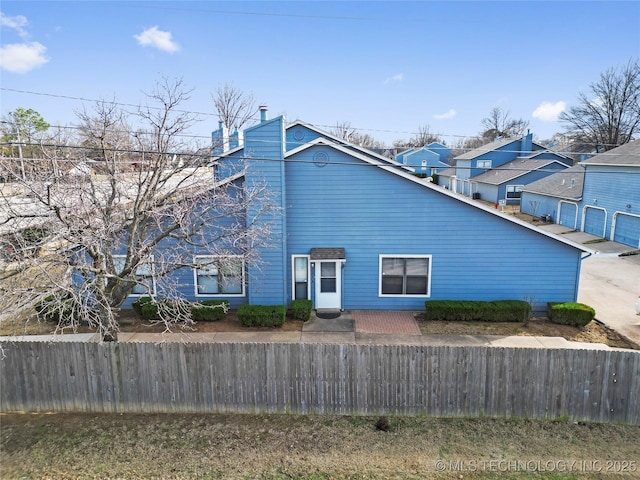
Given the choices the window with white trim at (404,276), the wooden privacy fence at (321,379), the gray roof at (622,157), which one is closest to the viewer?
→ the wooden privacy fence at (321,379)

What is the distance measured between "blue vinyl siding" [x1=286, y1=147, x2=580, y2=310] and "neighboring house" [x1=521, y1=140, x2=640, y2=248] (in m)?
12.7

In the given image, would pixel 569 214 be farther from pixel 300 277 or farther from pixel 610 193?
pixel 300 277

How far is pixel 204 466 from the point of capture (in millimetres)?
7012

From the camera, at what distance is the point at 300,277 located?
47.8 ft

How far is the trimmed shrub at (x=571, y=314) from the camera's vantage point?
13.0 metres

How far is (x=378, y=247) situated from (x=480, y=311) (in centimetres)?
367

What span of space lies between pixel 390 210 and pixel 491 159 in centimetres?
3632

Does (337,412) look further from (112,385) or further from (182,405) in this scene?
(112,385)

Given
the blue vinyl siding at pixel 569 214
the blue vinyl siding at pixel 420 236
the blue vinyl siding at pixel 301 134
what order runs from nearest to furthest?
the blue vinyl siding at pixel 420 236, the blue vinyl siding at pixel 301 134, the blue vinyl siding at pixel 569 214

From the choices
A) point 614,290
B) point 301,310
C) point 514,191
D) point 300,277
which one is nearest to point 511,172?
point 514,191

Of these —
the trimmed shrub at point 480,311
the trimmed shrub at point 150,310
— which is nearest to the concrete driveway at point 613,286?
the trimmed shrub at point 480,311

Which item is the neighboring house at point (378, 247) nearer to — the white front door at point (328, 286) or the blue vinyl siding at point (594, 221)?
the white front door at point (328, 286)

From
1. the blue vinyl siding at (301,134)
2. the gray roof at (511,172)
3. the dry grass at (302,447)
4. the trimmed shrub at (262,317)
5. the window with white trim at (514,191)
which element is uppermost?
the blue vinyl siding at (301,134)

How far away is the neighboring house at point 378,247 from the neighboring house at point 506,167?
24.1 meters
